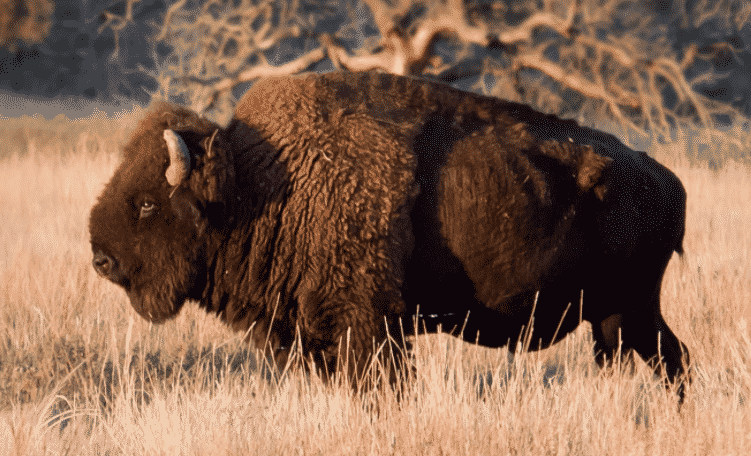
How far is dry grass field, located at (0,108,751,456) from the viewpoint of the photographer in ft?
10.2

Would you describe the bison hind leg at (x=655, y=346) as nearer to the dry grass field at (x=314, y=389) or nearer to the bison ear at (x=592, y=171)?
the dry grass field at (x=314, y=389)

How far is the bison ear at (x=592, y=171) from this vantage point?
151 inches

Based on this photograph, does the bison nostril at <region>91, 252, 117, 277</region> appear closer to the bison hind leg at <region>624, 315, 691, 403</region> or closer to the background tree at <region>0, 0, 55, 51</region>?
the bison hind leg at <region>624, 315, 691, 403</region>

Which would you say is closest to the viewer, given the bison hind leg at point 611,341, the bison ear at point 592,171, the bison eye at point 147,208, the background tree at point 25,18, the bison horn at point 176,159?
the bison horn at point 176,159

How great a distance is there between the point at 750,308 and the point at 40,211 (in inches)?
338

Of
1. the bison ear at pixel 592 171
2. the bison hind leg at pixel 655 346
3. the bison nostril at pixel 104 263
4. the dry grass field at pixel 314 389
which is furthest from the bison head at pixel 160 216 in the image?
the bison hind leg at pixel 655 346

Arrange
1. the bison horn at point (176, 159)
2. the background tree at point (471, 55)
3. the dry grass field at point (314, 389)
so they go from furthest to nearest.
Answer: the background tree at point (471, 55) → the bison horn at point (176, 159) → the dry grass field at point (314, 389)

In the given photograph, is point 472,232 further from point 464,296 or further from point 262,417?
point 262,417

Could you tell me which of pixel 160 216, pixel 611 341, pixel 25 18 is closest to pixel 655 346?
pixel 611 341

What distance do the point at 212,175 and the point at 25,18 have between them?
Answer: 30153mm

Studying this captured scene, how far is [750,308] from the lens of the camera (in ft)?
19.0

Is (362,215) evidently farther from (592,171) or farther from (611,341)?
(611,341)

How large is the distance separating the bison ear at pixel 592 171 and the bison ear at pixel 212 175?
168 centimetres

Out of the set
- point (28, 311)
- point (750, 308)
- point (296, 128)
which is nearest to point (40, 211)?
point (28, 311)
